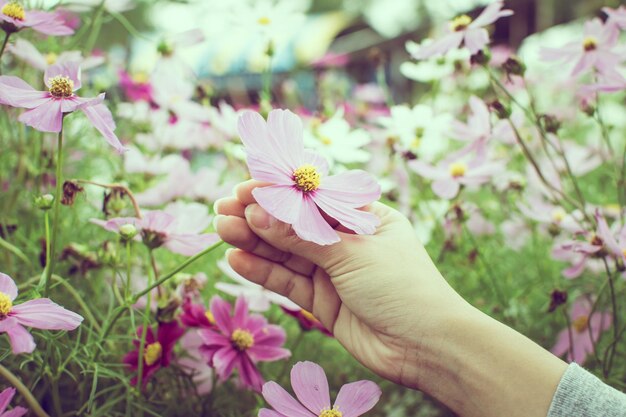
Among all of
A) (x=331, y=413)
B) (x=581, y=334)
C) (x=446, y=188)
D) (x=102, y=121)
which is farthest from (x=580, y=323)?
(x=102, y=121)

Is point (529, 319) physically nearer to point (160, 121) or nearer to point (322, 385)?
point (322, 385)

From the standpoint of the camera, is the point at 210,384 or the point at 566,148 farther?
the point at 566,148

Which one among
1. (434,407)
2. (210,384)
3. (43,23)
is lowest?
(434,407)

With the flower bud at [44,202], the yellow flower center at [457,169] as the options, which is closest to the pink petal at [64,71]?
the flower bud at [44,202]

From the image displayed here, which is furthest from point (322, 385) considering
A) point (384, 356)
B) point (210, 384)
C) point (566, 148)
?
point (566, 148)

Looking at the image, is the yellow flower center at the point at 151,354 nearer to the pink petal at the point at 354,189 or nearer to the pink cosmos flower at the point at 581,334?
the pink petal at the point at 354,189

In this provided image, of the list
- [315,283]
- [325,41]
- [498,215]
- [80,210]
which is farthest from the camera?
[325,41]

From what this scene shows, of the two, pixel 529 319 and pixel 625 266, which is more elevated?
pixel 625 266

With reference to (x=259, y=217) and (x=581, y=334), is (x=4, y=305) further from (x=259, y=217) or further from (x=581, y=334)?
(x=581, y=334)
